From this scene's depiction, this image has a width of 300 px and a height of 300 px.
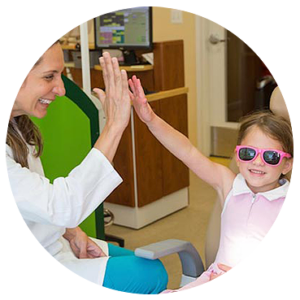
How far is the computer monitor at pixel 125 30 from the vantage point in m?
2.14

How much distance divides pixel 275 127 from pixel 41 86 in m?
0.45

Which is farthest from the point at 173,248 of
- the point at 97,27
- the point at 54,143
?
the point at 97,27

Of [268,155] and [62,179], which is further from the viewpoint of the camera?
[268,155]

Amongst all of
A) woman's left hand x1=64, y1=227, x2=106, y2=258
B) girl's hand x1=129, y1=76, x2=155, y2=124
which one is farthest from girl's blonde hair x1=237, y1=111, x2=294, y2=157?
woman's left hand x1=64, y1=227, x2=106, y2=258

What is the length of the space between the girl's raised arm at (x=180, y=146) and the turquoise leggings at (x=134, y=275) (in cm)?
21

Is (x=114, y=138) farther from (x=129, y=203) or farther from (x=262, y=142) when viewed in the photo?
(x=129, y=203)

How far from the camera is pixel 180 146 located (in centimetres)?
119

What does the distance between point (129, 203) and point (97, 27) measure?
27.1 inches

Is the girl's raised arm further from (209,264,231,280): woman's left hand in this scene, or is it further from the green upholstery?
the green upholstery

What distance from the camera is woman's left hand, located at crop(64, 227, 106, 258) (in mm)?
1248

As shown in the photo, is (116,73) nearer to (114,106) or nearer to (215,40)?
(114,106)

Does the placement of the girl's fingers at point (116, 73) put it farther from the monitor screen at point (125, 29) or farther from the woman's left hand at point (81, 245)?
the monitor screen at point (125, 29)

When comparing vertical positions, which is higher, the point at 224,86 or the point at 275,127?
the point at 275,127

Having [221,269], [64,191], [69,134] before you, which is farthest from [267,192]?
[69,134]
